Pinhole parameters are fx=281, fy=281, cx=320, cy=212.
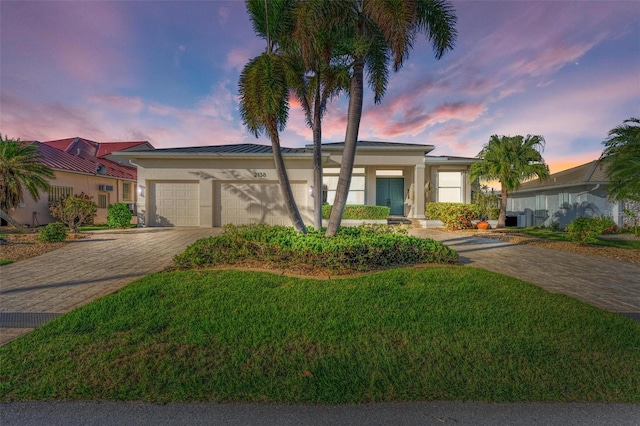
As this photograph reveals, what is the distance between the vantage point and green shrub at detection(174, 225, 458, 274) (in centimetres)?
572

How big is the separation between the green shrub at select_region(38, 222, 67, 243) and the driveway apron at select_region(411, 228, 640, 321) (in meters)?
12.7

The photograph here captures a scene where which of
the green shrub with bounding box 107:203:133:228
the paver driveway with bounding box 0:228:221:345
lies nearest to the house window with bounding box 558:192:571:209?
the paver driveway with bounding box 0:228:221:345

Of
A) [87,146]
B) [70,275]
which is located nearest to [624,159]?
[70,275]

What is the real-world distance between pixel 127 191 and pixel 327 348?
2443 cm

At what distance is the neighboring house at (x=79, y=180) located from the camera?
603 inches

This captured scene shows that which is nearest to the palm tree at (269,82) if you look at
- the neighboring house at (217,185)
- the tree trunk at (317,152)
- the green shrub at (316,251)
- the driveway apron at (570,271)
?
the tree trunk at (317,152)

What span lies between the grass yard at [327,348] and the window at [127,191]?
68.8ft

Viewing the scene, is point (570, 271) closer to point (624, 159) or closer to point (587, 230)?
point (587, 230)

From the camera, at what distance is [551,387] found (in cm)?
250

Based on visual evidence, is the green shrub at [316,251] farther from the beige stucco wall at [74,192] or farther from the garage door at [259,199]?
the beige stucco wall at [74,192]

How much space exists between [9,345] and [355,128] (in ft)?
21.0

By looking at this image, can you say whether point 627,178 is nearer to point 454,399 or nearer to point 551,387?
point 551,387

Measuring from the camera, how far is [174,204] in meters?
14.7

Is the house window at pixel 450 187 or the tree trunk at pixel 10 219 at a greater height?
the house window at pixel 450 187
